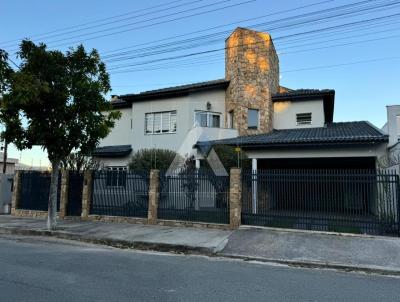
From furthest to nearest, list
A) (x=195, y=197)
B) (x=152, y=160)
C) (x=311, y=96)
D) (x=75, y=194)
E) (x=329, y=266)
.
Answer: (x=311, y=96), (x=152, y=160), (x=75, y=194), (x=195, y=197), (x=329, y=266)

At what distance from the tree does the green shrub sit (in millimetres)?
4630

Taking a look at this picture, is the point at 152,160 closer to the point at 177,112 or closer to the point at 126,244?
the point at 177,112

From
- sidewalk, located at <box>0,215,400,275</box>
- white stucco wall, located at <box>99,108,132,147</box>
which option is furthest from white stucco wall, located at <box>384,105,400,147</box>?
white stucco wall, located at <box>99,108,132,147</box>

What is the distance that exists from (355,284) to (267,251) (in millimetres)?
3215

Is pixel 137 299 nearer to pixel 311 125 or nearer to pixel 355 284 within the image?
pixel 355 284

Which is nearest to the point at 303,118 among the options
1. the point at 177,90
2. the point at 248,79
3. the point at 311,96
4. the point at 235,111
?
the point at 311,96

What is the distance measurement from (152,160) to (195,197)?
5.01m

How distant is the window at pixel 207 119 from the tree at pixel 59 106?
791 centimetres

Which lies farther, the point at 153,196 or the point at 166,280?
the point at 153,196

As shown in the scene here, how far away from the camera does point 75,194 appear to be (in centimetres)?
1627

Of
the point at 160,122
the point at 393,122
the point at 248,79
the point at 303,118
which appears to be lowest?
the point at 393,122

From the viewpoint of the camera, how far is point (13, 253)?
921 centimetres

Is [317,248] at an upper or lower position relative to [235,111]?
lower

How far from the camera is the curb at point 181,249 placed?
8203mm
